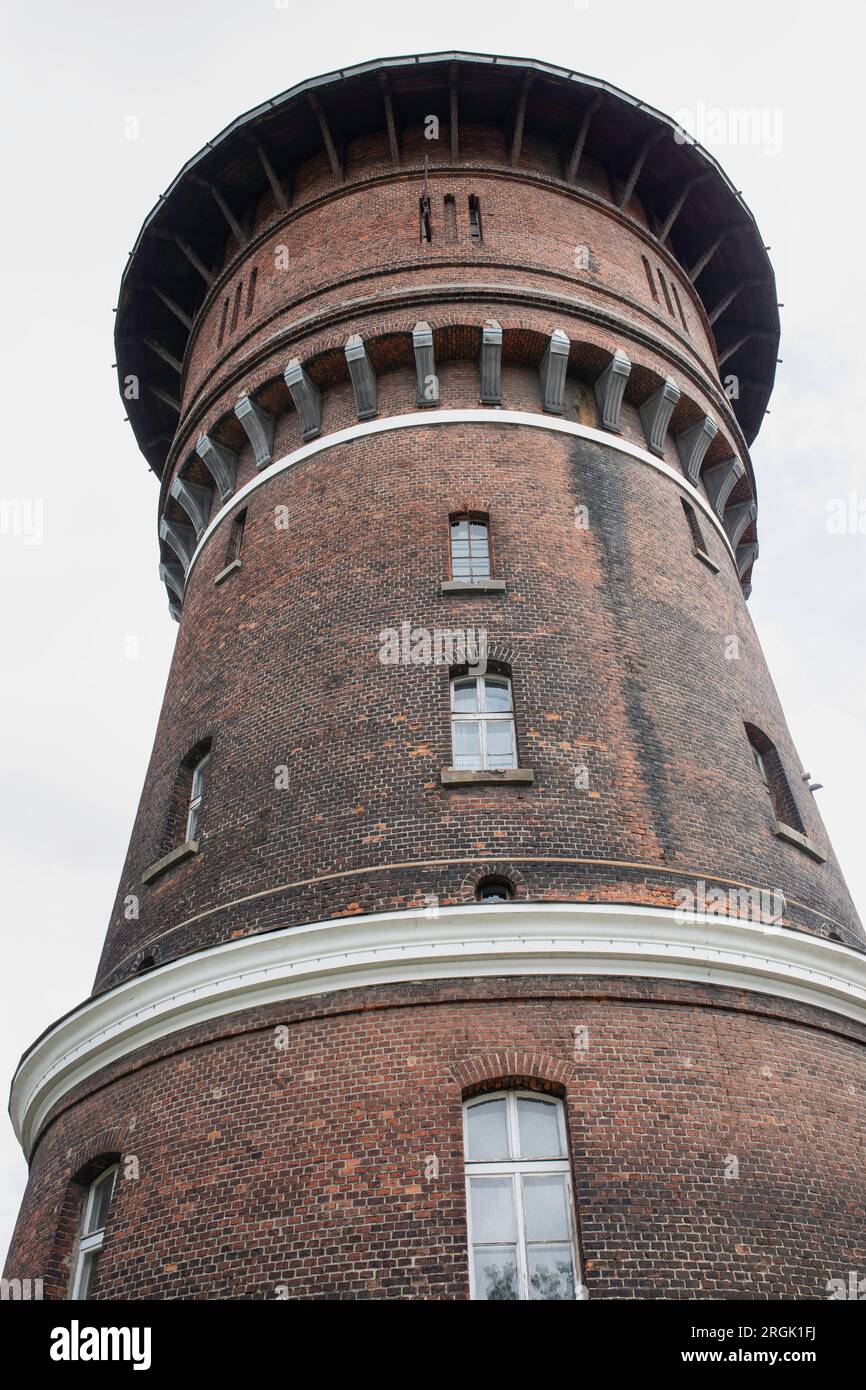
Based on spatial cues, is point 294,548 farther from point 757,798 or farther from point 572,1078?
point 572,1078

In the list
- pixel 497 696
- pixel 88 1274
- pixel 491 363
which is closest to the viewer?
pixel 88 1274

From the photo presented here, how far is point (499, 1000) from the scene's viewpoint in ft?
37.9

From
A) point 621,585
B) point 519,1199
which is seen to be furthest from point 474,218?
point 519,1199

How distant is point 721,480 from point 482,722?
8.41 metres

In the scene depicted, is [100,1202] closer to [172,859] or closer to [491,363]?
[172,859]

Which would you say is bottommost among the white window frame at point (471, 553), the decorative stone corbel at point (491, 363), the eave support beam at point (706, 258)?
the white window frame at point (471, 553)

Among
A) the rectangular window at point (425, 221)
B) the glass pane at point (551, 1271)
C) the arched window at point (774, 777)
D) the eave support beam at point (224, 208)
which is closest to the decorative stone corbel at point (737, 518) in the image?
the arched window at point (774, 777)

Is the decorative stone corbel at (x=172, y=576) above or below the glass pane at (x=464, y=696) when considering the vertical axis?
above

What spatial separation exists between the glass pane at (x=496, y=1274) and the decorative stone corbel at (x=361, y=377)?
1155 centimetres

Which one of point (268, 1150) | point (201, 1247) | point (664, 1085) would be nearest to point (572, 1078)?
point (664, 1085)

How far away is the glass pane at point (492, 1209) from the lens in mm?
10578

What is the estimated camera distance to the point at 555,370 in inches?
693

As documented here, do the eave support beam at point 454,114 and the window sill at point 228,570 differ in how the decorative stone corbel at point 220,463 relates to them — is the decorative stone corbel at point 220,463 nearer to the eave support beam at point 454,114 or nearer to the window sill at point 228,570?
the window sill at point 228,570
